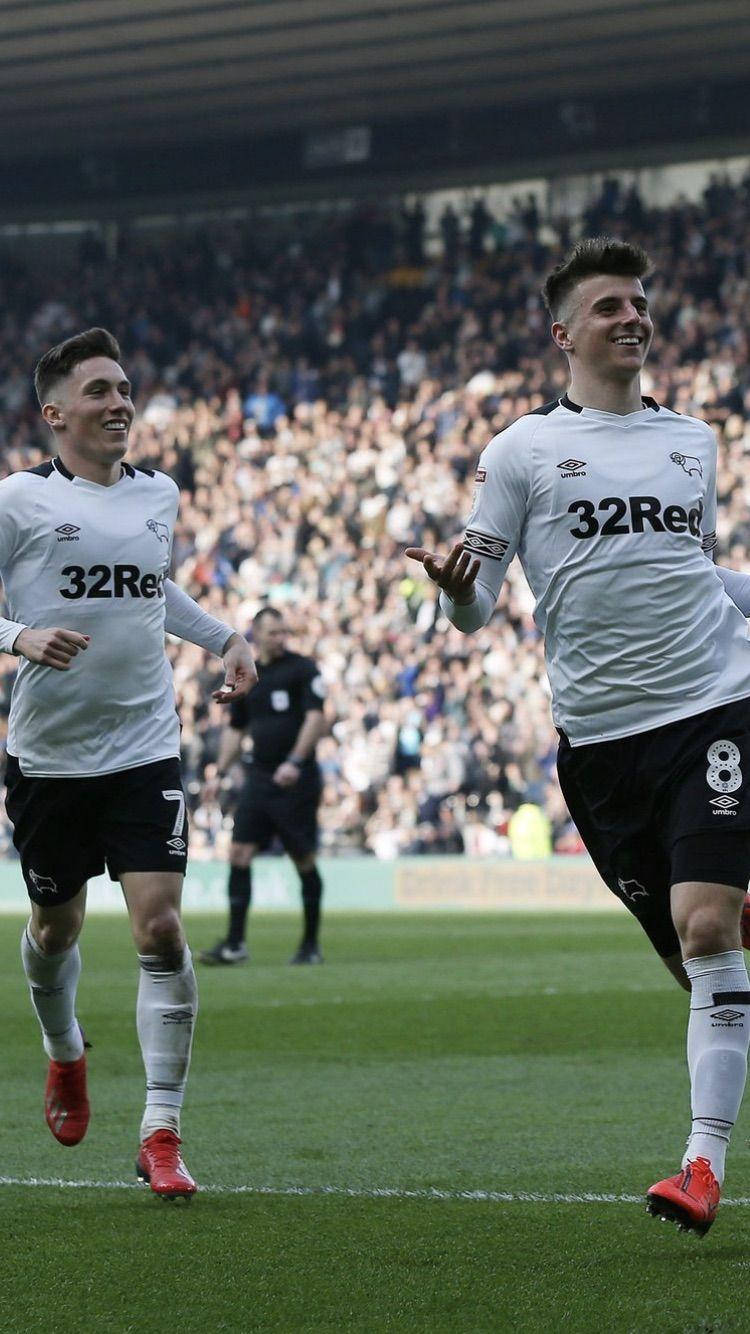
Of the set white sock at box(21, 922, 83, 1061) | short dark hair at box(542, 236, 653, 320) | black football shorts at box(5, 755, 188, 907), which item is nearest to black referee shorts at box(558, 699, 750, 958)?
short dark hair at box(542, 236, 653, 320)

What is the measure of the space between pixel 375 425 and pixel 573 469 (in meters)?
23.8

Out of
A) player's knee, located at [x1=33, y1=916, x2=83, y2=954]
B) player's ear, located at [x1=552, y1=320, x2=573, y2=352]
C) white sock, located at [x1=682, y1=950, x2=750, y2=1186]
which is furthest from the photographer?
player's knee, located at [x1=33, y1=916, x2=83, y2=954]

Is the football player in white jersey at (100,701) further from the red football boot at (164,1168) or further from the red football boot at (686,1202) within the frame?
the red football boot at (686,1202)

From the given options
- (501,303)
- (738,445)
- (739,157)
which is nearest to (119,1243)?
(738,445)

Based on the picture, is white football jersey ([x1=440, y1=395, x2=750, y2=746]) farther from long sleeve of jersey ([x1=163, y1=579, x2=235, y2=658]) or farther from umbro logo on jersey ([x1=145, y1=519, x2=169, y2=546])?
long sleeve of jersey ([x1=163, y1=579, x2=235, y2=658])

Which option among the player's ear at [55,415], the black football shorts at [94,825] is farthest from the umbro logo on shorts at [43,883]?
the player's ear at [55,415]

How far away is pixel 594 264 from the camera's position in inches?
208

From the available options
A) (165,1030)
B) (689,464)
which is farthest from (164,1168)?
(689,464)

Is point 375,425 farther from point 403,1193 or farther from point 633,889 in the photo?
point 633,889

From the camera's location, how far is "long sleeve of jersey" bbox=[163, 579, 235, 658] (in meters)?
6.41

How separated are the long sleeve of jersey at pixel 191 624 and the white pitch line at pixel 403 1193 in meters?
1.59

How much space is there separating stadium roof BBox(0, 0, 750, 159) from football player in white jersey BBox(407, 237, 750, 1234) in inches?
948

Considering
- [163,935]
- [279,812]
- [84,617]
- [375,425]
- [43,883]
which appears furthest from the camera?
[375,425]

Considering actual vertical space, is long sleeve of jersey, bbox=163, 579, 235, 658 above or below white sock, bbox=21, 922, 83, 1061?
above
